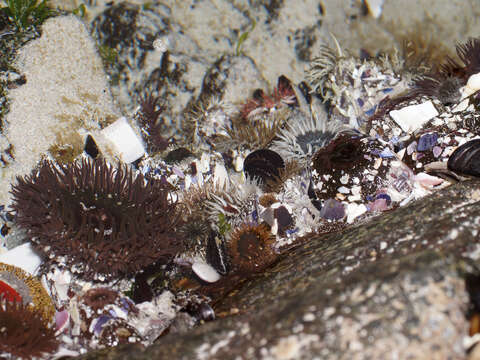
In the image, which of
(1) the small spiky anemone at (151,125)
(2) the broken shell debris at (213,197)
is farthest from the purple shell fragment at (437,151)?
(1) the small spiky anemone at (151,125)

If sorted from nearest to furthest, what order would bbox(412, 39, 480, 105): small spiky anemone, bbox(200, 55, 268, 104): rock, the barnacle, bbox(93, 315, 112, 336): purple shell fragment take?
bbox(93, 315, 112, 336): purple shell fragment → the barnacle → bbox(412, 39, 480, 105): small spiky anemone → bbox(200, 55, 268, 104): rock

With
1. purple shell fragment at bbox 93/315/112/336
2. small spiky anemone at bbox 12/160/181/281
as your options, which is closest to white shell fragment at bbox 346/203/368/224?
small spiky anemone at bbox 12/160/181/281

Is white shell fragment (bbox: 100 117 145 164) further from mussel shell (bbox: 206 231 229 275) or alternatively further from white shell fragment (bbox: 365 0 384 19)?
white shell fragment (bbox: 365 0 384 19)

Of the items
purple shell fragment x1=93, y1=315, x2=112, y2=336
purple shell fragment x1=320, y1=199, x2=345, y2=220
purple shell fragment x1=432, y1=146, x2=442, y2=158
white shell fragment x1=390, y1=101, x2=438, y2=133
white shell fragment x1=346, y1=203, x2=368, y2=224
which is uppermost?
white shell fragment x1=390, y1=101, x2=438, y2=133

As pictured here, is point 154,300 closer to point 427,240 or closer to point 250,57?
point 427,240

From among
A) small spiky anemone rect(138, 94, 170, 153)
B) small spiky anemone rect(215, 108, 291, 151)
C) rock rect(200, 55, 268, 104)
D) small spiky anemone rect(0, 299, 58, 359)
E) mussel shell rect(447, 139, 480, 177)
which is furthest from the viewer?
rock rect(200, 55, 268, 104)

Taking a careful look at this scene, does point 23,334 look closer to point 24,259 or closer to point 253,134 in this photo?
point 24,259

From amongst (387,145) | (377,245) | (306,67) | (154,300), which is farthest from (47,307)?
(306,67)
